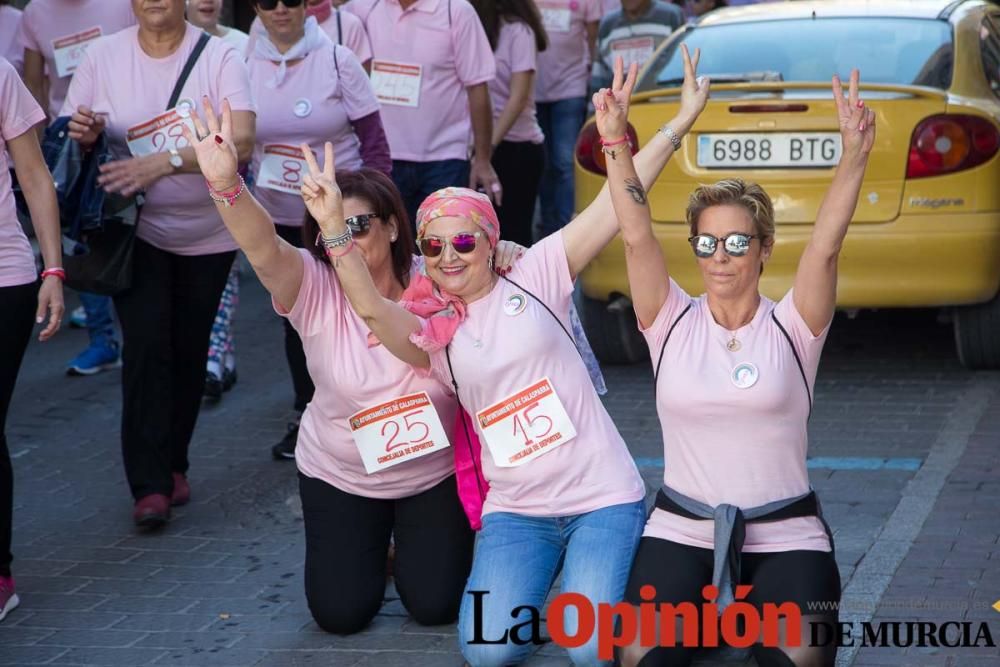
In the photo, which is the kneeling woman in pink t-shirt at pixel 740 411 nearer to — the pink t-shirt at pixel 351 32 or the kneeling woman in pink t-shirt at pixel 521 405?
the kneeling woman in pink t-shirt at pixel 521 405

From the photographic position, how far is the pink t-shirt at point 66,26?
25.6ft

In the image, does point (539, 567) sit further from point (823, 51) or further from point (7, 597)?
point (823, 51)

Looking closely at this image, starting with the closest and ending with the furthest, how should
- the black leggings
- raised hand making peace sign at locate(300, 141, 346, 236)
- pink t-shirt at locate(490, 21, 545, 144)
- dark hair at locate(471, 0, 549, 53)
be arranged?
the black leggings → raised hand making peace sign at locate(300, 141, 346, 236) → dark hair at locate(471, 0, 549, 53) → pink t-shirt at locate(490, 21, 545, 144)

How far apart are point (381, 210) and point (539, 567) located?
121 centimetres

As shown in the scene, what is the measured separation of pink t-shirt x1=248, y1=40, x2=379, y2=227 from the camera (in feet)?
22.3

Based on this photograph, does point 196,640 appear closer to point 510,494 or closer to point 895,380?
point 510,494

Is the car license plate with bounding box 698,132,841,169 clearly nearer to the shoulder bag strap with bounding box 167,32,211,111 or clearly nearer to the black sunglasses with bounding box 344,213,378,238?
the shoulder bag strap with bounding box 167,32,211,111

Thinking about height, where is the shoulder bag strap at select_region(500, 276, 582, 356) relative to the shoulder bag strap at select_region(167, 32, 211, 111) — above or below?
below

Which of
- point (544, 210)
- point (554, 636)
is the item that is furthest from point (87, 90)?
point (544, 210)

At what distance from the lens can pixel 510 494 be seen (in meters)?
4.78

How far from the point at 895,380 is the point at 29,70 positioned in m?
4.39

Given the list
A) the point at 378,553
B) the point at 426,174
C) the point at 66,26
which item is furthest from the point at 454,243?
the point at 66,26

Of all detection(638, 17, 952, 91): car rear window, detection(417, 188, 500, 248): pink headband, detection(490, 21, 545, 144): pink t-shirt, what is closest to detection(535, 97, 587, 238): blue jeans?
detection(490, 21, 545, 144): pink t-shirt

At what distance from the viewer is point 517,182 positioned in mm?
9250
